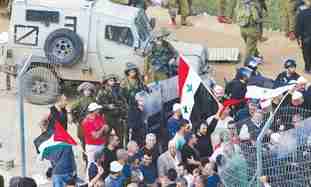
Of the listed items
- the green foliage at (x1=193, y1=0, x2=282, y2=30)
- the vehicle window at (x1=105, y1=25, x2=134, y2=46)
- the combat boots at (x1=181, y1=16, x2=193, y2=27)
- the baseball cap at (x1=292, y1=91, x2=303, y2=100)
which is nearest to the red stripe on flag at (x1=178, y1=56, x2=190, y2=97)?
the baseball cap at (x1=292, y1=91, x2=303, y2=100)

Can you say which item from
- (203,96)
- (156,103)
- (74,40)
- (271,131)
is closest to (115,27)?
(74,40)

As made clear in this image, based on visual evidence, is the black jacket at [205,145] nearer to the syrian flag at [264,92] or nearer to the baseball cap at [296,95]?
the syrian flag at [264,92]

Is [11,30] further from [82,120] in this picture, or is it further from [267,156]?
[267,156]

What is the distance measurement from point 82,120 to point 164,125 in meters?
1.45

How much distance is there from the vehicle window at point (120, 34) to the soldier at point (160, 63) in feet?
1.54

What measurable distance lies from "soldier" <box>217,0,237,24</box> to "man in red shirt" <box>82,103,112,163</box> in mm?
9060

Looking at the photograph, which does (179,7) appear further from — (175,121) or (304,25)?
(175,121)

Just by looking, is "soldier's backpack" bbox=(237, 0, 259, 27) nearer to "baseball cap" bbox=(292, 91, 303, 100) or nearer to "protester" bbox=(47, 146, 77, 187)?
"baseball cap" bbox=(292, 91, 303, 100)

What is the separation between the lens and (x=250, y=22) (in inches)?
797

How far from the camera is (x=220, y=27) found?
23266 millimetres

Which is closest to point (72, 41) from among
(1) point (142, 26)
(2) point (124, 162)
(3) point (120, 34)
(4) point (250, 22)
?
(3) point (120, 34)

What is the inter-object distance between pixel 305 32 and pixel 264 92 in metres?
4.78

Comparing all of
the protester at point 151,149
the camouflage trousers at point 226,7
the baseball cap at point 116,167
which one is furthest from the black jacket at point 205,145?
the camouflage trousers at point 226,7

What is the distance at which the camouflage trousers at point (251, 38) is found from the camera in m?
20.3
